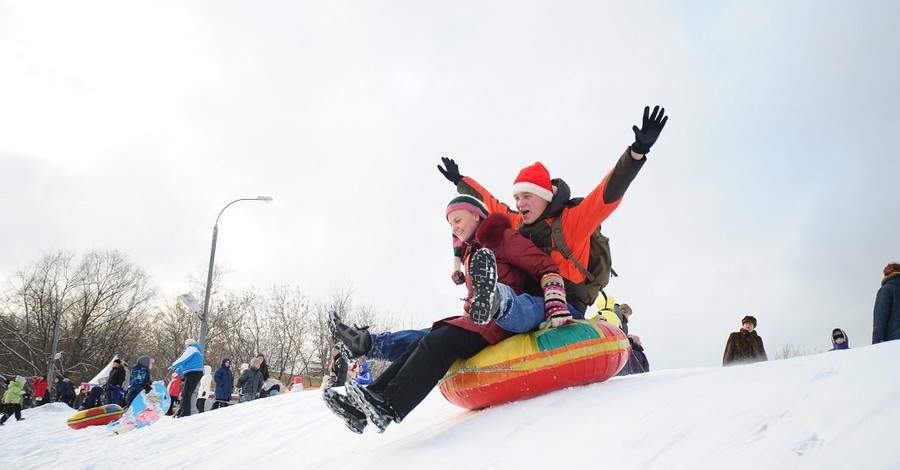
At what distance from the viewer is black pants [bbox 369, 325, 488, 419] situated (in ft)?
9.71

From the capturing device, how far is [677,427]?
6.25 ft

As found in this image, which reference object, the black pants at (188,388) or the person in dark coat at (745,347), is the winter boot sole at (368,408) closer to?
the person in dark coat at (745,347)

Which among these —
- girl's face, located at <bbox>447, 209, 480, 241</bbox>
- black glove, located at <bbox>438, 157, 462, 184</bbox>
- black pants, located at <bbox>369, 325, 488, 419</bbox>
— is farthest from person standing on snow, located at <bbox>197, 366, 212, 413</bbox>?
black pants, located at <bbox>369, 325, 488, 419</bbox>

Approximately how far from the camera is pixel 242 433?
18.1 feet

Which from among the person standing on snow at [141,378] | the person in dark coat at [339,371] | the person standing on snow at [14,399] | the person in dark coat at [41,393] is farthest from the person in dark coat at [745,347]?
the person in dark coat at [41,393]

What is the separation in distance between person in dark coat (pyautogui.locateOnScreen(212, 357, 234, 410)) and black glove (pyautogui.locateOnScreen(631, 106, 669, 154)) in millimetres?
11553

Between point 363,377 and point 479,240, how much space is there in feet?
29.8

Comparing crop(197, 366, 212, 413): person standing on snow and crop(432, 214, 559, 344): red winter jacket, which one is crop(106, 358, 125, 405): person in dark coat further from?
crop(432, 214, 559, 344): red winter jacket

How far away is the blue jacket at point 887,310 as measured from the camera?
5207 mm

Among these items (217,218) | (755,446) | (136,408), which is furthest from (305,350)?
(755,446)

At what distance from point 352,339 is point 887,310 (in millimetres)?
5183

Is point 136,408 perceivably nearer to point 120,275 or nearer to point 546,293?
point 546,293

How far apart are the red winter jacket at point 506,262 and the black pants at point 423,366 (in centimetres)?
6

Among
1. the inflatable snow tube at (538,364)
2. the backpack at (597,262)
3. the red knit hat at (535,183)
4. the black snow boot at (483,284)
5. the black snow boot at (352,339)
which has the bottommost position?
the inflatable snow tube at (538,364)
